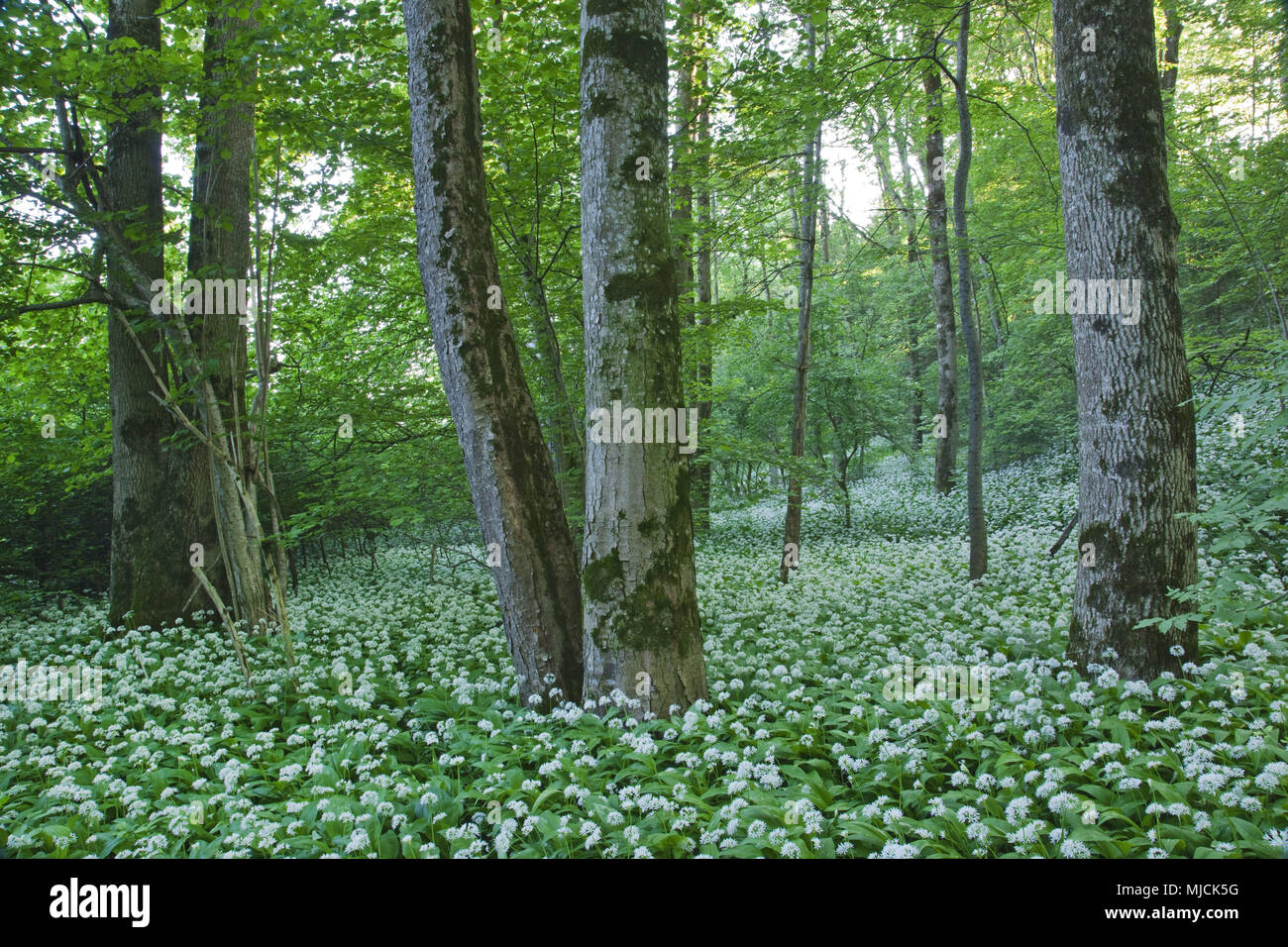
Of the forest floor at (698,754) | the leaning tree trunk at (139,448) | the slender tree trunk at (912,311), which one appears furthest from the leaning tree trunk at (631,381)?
the slender tree trunk at (912,311)

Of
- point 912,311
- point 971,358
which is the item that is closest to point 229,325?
point 971,358

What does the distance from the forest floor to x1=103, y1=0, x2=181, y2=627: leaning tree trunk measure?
76 cm

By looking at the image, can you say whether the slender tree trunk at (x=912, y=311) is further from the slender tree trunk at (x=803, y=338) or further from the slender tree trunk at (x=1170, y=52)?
the slender tree trunk at (x=803, y=338)

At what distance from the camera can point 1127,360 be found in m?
4.39

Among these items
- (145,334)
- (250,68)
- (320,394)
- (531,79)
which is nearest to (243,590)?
(320,394)

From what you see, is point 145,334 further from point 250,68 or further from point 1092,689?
point 1092,689

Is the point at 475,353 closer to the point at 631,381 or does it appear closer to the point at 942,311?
the point at 631,381

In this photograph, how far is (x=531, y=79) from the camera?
21.6 ft

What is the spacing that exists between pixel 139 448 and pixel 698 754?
23.0 ft

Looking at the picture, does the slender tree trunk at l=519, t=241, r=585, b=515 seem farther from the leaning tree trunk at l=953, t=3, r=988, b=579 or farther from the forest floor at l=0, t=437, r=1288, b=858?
the leaning tree trunk at l=953, t=3, r=988, b=579

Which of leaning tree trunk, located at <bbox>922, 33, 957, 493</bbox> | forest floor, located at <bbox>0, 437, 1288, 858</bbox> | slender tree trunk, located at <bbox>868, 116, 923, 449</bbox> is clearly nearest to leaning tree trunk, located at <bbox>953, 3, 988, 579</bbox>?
forest floor, located at <bbox>0, 437, 1288, 858</bbox>

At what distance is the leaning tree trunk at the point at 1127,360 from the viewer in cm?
430

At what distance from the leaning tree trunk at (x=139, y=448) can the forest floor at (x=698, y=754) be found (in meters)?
0.76

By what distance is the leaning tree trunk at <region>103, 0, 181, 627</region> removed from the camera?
7133 mm
